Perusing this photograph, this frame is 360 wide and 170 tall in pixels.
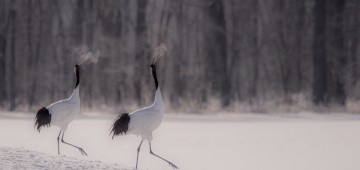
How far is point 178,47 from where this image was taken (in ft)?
66.0

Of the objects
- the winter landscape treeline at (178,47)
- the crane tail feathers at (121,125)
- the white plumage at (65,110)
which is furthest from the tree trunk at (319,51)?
the crane tail feathers at (121,125)

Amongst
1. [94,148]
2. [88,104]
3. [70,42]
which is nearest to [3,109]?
[88,104]

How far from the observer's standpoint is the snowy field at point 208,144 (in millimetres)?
8000

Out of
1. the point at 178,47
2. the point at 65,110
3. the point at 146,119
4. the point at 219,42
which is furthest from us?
the point at 178,47

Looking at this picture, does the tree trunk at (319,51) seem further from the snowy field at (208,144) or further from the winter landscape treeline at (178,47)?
the snowy field at (208,144)

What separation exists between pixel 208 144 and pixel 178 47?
9.75m

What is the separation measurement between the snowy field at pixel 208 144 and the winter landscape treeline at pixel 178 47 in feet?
15.0

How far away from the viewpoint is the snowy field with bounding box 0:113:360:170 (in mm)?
8000

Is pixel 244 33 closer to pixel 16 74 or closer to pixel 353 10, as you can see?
pixel 353 10

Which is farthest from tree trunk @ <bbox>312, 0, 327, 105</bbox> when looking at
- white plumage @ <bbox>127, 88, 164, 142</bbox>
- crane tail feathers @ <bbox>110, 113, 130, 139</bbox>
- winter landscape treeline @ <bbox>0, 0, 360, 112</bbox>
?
crane tail feathers @ <bbox>110, 113, 130, 139</bbox>

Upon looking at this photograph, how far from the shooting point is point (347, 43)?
65.1 ft

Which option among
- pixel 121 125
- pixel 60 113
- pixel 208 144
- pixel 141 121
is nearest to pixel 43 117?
pixel 60 113

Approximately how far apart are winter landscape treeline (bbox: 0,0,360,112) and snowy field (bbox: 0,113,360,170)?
4.56 metres

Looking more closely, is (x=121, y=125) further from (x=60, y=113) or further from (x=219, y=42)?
(x=219, y=42)
